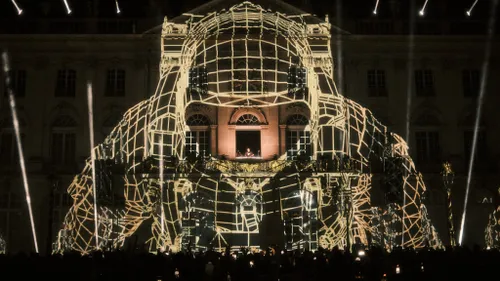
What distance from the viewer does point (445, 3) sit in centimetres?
5003

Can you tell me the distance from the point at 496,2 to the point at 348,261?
127 feet

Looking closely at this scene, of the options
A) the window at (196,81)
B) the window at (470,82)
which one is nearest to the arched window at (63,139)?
the window at (196,81)

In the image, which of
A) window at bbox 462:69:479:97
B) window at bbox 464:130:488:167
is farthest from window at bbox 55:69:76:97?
window at bbox 464:130:488:167

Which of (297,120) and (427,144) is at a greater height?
(297,120)

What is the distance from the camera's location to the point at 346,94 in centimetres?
4631

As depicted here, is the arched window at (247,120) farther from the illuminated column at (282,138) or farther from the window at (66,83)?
the window at (66,83)

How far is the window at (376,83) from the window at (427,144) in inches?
147

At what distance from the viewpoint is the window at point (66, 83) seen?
155 ft

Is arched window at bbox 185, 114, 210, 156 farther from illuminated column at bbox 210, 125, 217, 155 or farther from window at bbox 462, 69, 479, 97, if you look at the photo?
window at bbox 462, 69, 479, 97

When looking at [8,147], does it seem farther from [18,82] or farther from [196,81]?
[196,81]

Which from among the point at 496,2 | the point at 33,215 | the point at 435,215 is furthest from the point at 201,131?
the point at 496,2

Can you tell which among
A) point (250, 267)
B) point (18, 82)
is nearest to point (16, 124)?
point (18, 82)

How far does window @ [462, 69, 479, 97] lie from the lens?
1889 inches

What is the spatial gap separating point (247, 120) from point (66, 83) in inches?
502
